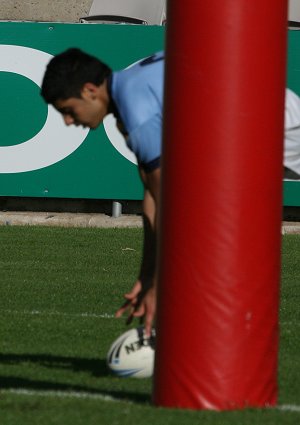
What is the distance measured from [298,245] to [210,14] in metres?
9.53

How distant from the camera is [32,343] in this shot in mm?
8406

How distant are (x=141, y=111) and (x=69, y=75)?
419 mm

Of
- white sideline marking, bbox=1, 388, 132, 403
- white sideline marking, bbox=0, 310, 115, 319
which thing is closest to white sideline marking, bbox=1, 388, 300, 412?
white sideline marking, bbox=1, 388, 132, 403

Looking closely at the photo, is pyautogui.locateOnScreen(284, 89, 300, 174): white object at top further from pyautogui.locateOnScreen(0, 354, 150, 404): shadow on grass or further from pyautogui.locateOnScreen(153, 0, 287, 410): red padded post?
pyautogui.locateOnScreen(0, 354, 150, 404): shadow on grass

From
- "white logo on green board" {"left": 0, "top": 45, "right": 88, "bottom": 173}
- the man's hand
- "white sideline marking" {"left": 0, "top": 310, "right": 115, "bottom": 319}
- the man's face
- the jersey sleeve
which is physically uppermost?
the man's face

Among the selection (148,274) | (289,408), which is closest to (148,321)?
(148,274)

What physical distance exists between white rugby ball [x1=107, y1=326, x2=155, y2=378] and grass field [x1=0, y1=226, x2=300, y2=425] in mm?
91

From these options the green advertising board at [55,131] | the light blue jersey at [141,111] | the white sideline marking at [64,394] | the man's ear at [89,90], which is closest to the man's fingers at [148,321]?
the white sideline marking at [64,394]

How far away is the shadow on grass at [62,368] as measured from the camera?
6480mm

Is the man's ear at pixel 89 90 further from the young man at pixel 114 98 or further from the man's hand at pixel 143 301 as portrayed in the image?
the man's hand at pixel 143 301

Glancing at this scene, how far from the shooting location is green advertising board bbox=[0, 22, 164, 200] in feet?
54.3

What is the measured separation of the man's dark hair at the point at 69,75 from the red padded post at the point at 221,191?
92cm

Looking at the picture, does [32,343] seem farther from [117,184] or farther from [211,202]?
[117,184]

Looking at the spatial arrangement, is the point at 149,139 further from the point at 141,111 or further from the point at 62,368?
the point at 62,368
